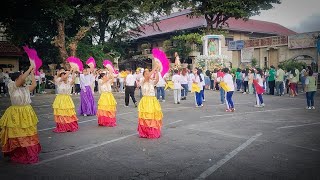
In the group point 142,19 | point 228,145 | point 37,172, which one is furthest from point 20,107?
point 142,19

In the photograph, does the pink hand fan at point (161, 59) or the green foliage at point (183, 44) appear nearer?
the pink hand fan at point (161, 59)

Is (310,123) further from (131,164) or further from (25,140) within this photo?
(25,140)

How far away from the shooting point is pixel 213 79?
25.8 metres

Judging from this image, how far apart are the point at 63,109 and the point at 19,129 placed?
9.40ft

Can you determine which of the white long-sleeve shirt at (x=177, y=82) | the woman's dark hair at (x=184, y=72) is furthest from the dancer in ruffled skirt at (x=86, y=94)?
the woman's dark hair at (x=184, y=72)

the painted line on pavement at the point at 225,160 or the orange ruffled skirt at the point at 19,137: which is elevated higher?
the orange ruffled skirt at the point at 19,137

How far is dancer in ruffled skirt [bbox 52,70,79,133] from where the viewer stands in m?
8.95

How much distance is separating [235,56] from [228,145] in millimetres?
32273

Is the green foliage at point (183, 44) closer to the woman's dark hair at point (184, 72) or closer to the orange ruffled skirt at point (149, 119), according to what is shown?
the woman's dark hair at point (184, 72)

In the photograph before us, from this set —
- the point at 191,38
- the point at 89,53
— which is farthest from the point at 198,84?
the point at 191,38

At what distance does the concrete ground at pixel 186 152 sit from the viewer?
532 centimetres

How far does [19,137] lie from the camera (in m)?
6.08

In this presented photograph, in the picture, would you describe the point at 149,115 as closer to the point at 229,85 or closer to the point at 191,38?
the point at 229,85

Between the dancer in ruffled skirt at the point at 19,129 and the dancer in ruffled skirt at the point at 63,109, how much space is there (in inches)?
103
